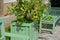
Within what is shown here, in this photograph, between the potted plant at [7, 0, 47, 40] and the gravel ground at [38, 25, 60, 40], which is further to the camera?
the gravel ground at [38, 25, 60, 40]

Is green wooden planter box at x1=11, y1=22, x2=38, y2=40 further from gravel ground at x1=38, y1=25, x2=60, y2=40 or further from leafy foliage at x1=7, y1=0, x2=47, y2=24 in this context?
gravel ground at x1=38, y1=25, x2=60, y2=40

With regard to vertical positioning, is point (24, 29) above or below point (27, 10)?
below

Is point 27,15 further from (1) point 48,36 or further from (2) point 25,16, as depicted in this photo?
(1) point 48,36

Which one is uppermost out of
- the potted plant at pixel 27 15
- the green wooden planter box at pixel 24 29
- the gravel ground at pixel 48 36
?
the potted plant at pixel 27 15

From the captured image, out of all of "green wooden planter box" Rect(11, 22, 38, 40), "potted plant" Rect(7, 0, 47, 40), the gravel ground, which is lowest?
the gravel ground

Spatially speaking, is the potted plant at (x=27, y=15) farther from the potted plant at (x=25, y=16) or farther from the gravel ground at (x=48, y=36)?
the gravel ground at (x=48, y=36)

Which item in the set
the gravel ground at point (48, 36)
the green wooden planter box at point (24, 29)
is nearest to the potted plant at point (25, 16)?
the green wooden planter box at point (24, 29)

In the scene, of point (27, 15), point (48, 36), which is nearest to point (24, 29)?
point (27, 15)

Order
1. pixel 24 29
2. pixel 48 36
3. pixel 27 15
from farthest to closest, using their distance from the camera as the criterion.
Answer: pixel 48 36 < pixel 27 15 < pixel 24 29

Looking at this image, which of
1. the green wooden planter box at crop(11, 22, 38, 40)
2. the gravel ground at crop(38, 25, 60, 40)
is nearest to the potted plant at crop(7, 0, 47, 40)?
the green wooden planter box at crop(11, 22, 38, 40)

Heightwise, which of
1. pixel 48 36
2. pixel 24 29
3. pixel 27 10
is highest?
pixel 27 10

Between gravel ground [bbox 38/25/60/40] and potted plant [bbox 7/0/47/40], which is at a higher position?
potted plant [bbox 7/0/47/40]

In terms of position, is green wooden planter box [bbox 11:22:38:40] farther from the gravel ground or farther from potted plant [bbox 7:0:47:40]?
the gravel ground

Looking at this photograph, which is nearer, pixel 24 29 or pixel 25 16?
pixel 24 29
